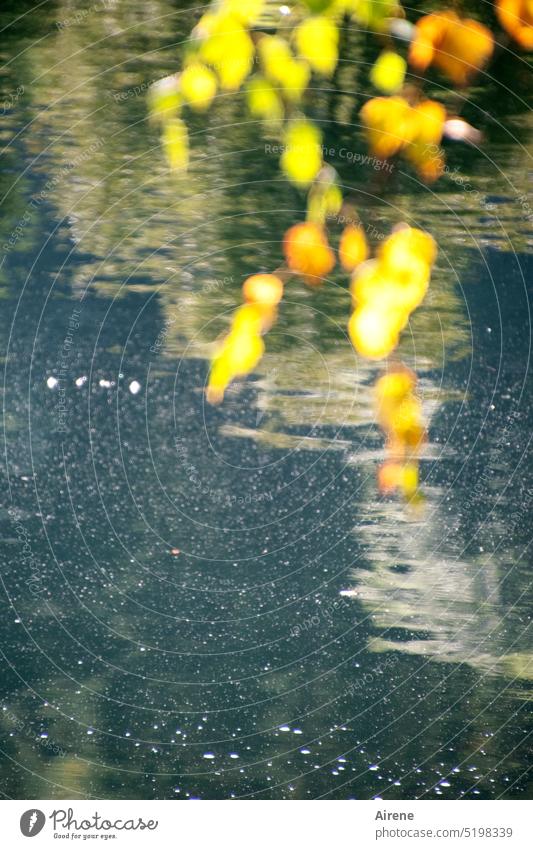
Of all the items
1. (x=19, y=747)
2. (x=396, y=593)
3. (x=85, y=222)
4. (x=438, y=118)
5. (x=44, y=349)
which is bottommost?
(x=19, y=747)

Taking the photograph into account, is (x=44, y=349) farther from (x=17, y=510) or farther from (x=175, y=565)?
(x=175, y=565)

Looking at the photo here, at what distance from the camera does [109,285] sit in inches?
45.5

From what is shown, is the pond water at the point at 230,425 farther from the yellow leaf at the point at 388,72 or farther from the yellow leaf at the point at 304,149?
the yellow leaf at the point at 304,149

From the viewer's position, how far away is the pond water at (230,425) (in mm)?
1085

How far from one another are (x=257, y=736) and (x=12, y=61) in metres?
0.93

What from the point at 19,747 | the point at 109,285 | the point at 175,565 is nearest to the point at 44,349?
the point at 109,285

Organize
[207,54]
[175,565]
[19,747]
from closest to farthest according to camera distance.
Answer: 1. [207,54]
2. [19,747]
3. [175,565]
